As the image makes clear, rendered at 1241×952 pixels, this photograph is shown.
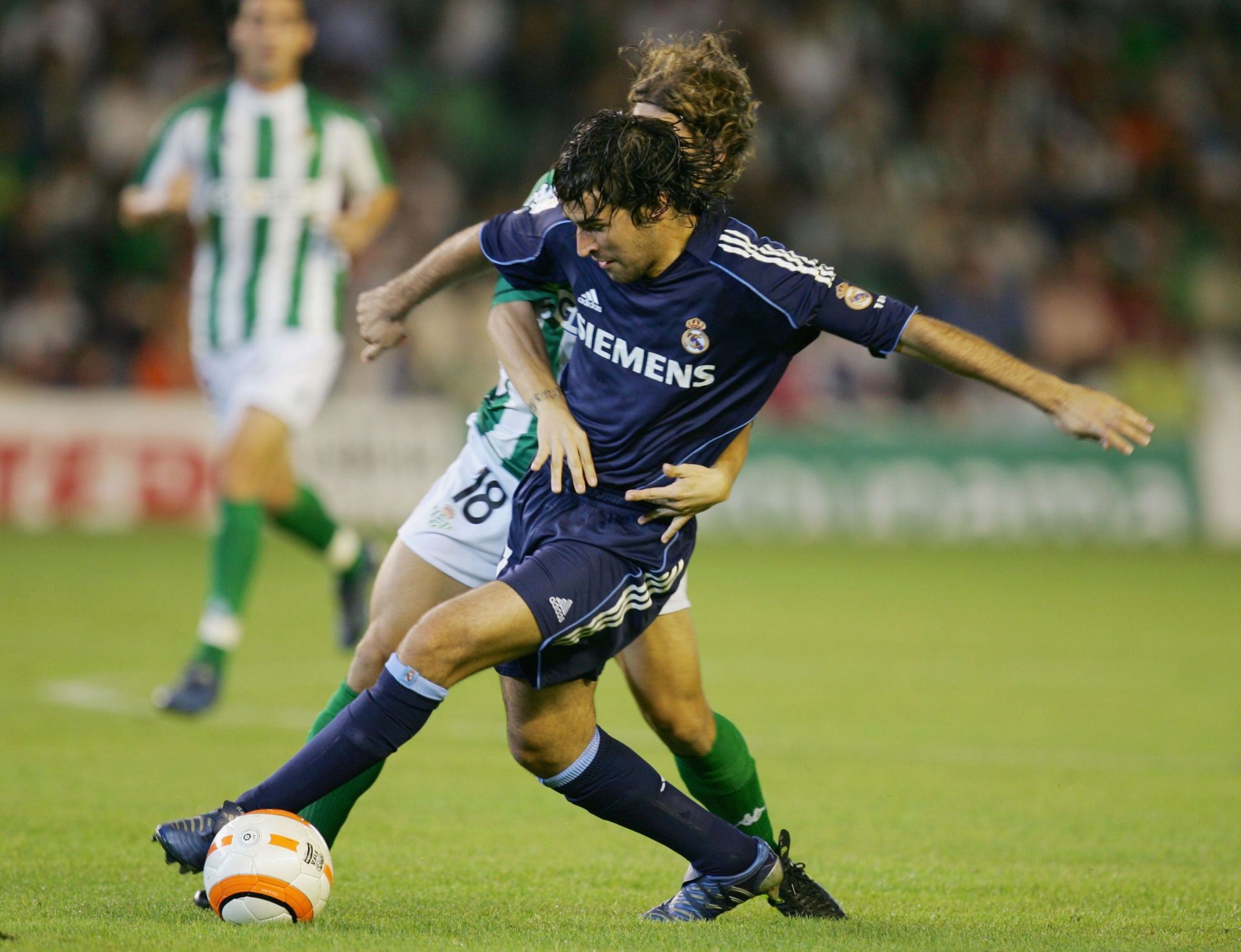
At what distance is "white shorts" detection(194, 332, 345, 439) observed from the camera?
7.02 meters

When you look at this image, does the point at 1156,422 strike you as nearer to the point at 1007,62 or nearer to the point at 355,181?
the point at 1007,62

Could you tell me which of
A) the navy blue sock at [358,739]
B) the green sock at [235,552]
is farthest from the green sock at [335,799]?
the green sock at [235,552]

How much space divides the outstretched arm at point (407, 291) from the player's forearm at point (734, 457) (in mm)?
760

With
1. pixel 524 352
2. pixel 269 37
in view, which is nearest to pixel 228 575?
pixel 269 37

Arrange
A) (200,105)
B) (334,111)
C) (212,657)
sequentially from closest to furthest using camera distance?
(212,657), (200,105), (334,111)

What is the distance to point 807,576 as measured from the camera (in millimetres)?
12812

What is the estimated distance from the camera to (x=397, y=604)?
13.8ft

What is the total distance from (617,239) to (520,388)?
1.79 feet

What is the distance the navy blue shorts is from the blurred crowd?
11.8 meters

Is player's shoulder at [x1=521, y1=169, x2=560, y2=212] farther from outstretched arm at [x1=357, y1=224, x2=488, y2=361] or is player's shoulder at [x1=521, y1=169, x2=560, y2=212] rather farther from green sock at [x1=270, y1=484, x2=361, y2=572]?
green sock at [x1=270, y1=484, x2=361, y2=572]

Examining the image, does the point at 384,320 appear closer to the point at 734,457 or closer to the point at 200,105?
the point at 734,457

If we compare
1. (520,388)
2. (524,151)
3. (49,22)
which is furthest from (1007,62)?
(520,388)

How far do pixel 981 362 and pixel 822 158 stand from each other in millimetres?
15265

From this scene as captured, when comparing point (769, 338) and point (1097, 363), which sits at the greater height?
point (769, 338)
